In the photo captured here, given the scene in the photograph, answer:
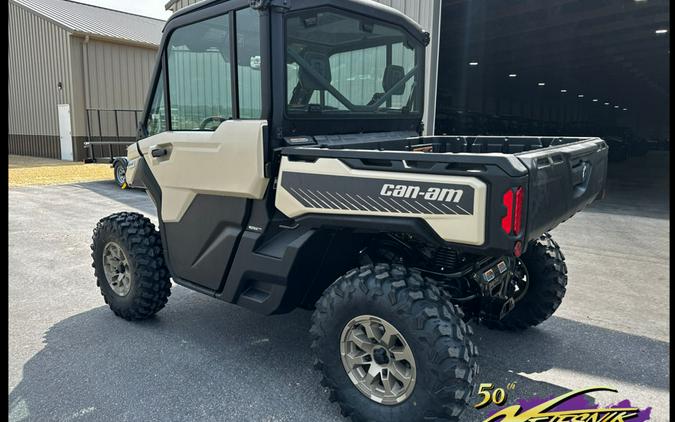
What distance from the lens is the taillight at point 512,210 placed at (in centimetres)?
221

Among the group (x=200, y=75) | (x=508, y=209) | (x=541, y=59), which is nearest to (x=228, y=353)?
(x=200, y=75)

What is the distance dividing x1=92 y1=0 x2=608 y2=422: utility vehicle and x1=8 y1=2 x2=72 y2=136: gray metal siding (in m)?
18.2

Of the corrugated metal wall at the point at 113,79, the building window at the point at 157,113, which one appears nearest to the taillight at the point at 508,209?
the building window at the point at 157,113

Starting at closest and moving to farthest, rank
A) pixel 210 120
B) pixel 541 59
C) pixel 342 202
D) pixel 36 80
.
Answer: pixel 342 202 < pixel 210 120 < pixel 541 59 < pixel 36 80

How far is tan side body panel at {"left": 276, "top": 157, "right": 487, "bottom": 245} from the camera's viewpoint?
225 cm

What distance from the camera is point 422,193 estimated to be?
2.38m

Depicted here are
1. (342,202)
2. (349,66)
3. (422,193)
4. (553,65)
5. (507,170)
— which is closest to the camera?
(507,170)

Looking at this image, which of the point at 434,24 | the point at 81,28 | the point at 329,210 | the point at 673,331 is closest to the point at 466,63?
the point at 434,24

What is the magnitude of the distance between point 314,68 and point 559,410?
2.44 meters

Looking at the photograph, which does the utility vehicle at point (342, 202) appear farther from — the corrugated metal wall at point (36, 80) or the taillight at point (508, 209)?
the corrugated metal wall at point (36, 80)

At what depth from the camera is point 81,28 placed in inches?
752

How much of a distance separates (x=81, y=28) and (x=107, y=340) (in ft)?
61.9

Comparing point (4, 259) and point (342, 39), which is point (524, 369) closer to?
point (342, 39)

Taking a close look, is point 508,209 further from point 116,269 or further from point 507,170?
point 116,269
